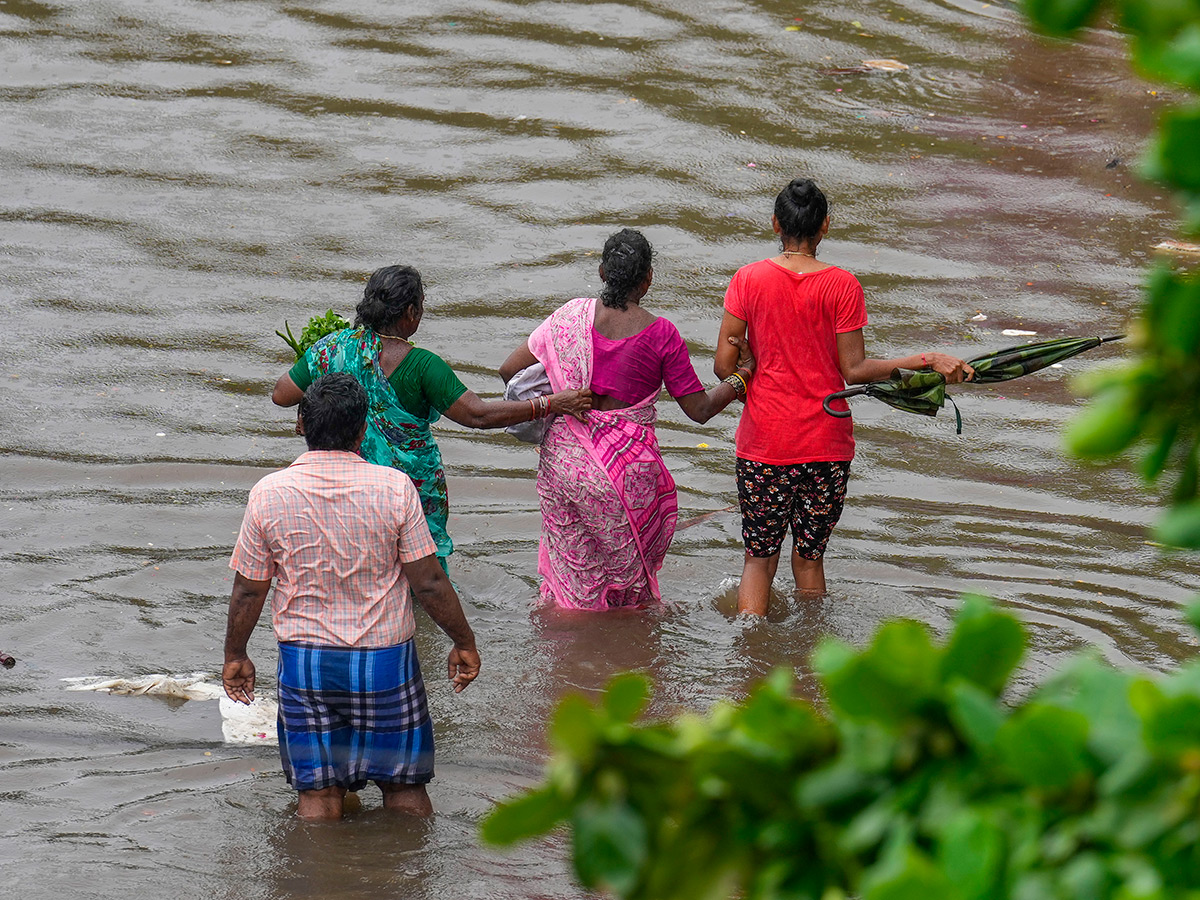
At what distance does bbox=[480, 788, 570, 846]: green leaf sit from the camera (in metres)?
1.25

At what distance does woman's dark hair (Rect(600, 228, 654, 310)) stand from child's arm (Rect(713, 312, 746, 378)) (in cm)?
40

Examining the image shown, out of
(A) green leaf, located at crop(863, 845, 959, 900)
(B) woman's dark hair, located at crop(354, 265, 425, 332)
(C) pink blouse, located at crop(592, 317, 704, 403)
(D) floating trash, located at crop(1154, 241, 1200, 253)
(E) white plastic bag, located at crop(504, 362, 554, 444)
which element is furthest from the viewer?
(D) floating trash, located at crop(1154, 241, 1200, 253)

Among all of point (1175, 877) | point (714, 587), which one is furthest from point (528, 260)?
point (1175, 877)

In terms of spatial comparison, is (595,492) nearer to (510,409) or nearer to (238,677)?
(510,409)

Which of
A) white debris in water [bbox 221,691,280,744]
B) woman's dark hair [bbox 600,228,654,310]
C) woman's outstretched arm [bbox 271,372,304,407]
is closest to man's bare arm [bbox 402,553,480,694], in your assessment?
white debris in water [bbox 221,691,280,744]

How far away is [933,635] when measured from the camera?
5.77 metres

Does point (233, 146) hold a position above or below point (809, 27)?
below

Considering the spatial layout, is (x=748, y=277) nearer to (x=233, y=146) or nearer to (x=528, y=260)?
(x=528, y=260)

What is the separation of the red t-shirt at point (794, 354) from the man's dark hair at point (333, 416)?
1.79 m

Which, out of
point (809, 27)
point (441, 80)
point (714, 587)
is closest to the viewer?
point (714, 587)

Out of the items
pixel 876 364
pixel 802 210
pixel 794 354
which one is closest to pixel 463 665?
pixel 794 354

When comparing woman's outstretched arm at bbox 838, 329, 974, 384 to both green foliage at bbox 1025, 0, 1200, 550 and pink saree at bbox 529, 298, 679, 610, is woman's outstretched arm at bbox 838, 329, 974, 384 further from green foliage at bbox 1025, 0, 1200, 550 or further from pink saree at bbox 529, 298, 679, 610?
green foliage at bbox 1025, 0, 1200, 550

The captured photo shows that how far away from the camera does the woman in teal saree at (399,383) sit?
210 inches

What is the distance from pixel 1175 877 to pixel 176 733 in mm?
4615
